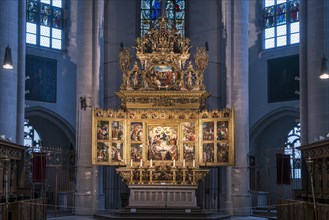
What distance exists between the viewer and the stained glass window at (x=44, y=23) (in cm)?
3828

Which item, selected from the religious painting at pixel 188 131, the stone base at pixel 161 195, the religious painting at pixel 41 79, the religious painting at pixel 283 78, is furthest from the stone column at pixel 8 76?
the religious painting at pixel 283 78

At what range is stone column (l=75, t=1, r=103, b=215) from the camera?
3139 cm

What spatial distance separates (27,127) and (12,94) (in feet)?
41.6

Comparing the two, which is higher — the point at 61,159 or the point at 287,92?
the point at 287,92

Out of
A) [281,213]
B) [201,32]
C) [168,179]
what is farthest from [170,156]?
[201,32]

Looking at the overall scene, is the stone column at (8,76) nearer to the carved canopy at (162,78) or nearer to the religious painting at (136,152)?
the carved canopy at (162,78)

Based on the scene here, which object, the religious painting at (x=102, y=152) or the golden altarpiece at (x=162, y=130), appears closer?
the golden altarpiece at (x=162, y=130)

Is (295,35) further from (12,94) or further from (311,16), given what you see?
(12,94)

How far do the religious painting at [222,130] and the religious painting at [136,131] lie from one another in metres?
3.46

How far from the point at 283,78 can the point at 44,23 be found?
1446 cm

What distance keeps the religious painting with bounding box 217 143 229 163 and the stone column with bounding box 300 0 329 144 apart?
147 inches

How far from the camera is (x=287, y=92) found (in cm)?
3706

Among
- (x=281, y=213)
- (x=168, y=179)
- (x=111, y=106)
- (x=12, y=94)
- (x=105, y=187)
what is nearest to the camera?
(x=281, y=213)

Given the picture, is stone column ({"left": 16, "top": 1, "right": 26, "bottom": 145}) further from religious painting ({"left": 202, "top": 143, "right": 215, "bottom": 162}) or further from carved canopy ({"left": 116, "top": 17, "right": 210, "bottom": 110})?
religious painting ({"left": 202, "top": 143, "right": 215, "bottom": 162})
